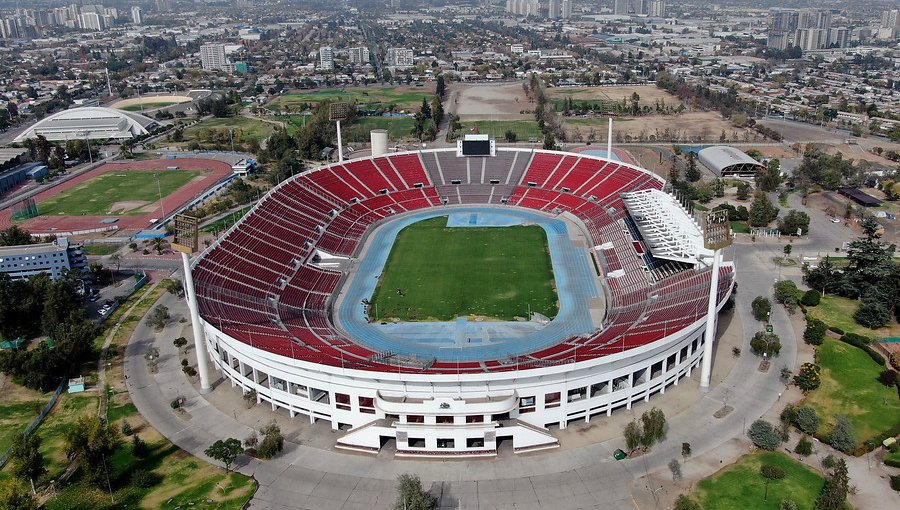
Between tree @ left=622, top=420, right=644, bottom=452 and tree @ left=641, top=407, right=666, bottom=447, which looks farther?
tree @ left=641, top=407, right=666, bottom=447

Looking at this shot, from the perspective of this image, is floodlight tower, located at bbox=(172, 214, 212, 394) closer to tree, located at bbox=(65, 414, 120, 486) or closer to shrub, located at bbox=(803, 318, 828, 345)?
tree, located at bbox=(65, 414, 120, 486)

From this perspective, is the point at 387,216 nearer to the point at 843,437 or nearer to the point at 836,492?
the point at 843,437

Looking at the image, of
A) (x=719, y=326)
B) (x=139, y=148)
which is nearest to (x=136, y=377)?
(x=719, y=326)

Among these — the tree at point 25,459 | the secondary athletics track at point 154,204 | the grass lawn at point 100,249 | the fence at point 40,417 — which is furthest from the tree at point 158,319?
the secondary athletics track at point 154,204

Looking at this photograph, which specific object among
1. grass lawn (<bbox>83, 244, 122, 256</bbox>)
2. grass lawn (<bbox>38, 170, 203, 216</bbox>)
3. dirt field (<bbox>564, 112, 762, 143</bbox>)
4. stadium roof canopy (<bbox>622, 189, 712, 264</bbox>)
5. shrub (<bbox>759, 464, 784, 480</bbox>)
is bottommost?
grass lawn (<bbox>83, 244, 122, 256</bbox>)

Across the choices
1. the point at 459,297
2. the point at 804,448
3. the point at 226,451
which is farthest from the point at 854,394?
the point at 226,451

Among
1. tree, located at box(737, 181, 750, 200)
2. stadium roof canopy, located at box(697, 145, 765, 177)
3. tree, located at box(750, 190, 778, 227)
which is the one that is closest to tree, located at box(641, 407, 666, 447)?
tree, located at box(750, 190, 778, 227)

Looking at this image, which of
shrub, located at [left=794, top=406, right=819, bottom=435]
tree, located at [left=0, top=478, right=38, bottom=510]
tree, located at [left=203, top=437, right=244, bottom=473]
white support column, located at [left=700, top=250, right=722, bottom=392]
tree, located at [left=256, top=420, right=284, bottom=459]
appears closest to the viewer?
tree, located at [left=0, top=478, right=38, bottom=510]

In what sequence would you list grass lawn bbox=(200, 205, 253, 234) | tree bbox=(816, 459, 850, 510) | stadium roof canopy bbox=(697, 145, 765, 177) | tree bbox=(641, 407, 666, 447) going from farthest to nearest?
stadium roof canopy bbox=(697, 145, 765, 177) < grass lawn bbox=(200, 205, 253, 234) < tree bbox=(641, 407, 666, 447) < tree bbox=(816, 459, 850, 510)

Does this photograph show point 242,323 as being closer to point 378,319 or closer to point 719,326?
point 378,319
